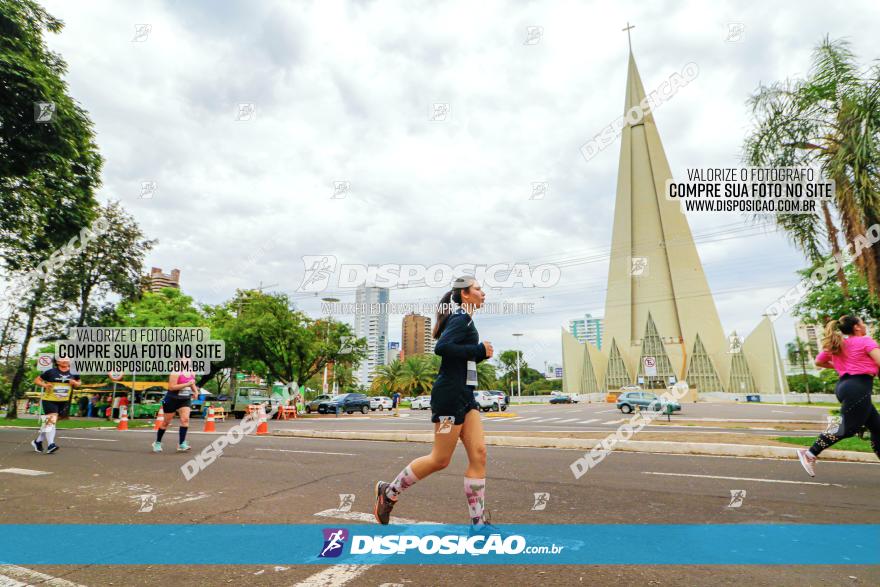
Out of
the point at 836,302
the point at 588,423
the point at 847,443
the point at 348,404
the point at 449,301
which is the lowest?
the point at 588,423

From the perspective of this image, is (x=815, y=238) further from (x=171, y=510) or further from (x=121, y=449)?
(x=121, y=449)

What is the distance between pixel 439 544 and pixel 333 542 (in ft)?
2.48

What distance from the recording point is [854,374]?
209 inches

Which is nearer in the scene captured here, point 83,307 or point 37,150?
point 37,150

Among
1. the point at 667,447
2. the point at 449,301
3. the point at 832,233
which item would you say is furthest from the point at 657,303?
the point at 449,301

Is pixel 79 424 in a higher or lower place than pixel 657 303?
lower

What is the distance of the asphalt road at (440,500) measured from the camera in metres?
2.83

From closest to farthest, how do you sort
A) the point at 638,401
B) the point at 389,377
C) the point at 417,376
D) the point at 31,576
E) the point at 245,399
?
1. the point at 31,576
2. the point at 245,399
3. the point at 638,401
4. the point at 417,376
5. the point at 389,377

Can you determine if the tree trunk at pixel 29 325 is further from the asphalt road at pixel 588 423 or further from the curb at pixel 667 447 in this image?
the curb at pixel 667 447

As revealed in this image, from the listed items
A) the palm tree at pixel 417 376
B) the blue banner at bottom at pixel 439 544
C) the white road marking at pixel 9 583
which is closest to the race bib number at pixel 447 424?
the blue banner at bottom at pixel 439 544

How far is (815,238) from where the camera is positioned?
11570mm

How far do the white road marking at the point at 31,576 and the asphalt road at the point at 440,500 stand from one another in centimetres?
2

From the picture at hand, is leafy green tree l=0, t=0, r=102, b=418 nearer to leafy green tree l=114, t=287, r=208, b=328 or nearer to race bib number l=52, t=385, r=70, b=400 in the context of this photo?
race bib number l=52, t=385, r=70, b=400

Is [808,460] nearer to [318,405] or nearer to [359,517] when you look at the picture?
[359,517]
